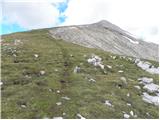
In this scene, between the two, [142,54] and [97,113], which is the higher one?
[97,113]

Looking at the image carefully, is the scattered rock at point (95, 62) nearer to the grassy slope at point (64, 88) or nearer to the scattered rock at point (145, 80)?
the grassy slope at point (64, 88)

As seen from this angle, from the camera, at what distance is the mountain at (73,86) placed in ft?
140

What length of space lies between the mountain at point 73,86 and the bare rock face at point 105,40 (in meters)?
40.7

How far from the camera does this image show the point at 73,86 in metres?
52.3

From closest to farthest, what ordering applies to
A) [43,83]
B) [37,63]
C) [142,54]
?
[43,83] → [37,63] → [142,54]

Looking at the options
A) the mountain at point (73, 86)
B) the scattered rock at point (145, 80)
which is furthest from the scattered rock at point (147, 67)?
the scattered rock at point (145, 80)

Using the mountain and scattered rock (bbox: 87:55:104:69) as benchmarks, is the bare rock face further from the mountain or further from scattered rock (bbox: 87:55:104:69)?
scattered rock (bbox: 87:55:104:69)

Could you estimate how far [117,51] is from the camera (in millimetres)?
123062

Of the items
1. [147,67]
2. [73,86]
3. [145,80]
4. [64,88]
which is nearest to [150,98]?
[145,80]

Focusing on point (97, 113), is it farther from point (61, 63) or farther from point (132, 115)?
point (61, 63)

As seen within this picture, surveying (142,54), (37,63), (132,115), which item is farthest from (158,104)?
(142,54)

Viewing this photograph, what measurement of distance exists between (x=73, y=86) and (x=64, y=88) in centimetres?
186

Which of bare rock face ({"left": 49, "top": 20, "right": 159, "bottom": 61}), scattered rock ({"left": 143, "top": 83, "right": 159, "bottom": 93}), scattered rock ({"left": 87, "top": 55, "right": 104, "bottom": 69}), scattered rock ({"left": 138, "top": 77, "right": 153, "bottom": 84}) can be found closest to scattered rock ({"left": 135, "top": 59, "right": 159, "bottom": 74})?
Answer: scattered rock ({"left": 87, "top": 55, "right": 104, "bottom": 69})

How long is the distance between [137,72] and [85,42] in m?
50.5
